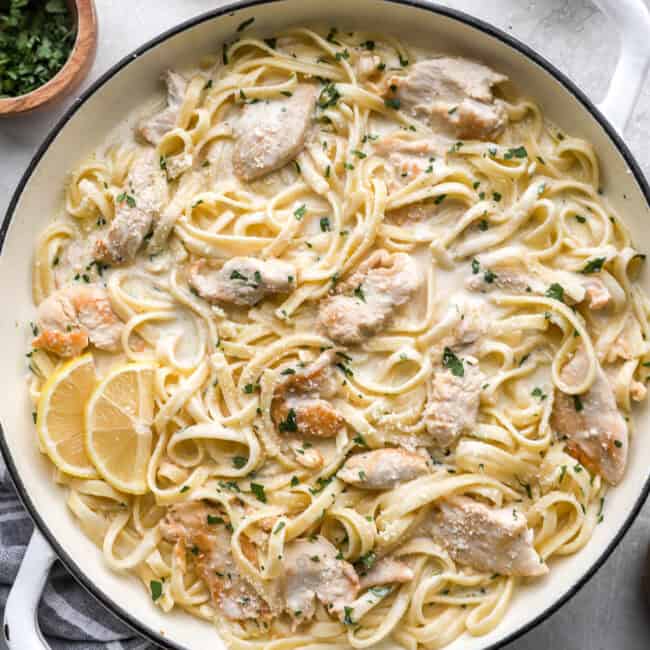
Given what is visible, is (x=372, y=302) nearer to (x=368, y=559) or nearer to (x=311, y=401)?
(x=311, y=401)

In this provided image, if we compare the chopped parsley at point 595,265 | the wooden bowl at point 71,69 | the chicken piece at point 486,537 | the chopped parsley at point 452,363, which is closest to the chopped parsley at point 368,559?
the chicken piece at point 486,537

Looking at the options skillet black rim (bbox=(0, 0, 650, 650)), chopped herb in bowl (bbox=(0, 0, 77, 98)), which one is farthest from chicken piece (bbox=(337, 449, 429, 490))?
chopped herb in bowl (bbox=(0, 0, 77, 98))

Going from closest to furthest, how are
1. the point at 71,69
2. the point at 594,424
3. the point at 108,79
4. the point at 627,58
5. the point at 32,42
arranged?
1. the point at 627,58
2. the point at 594,424
3. the point at 108,79
4. the point at 71,69
5. the point at 32,42

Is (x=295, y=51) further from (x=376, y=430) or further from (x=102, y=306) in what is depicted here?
(x=376, y=430)

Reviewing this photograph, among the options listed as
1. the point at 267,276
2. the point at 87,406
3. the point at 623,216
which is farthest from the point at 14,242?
the point at 623,216

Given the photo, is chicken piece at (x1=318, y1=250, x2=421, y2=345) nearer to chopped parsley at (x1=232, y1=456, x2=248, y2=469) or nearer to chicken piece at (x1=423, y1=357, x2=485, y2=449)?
chicken piece at (x1=423, y1=357, x2=485, y2=449)

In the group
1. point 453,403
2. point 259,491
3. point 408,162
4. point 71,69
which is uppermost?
point 408,162

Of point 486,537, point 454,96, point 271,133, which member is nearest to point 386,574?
point 486,537
